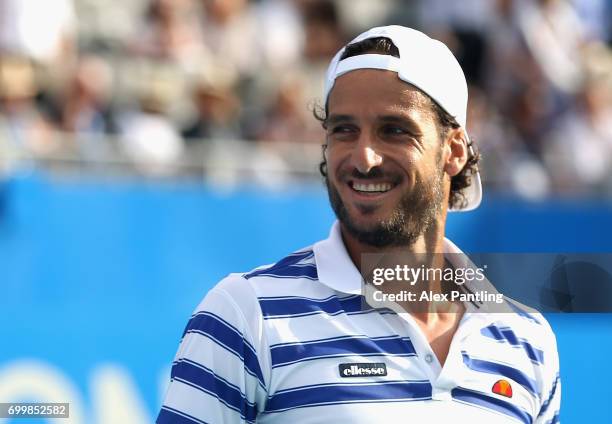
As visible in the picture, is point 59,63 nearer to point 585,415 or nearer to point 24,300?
point 24,300

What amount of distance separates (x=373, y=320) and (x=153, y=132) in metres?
4.51

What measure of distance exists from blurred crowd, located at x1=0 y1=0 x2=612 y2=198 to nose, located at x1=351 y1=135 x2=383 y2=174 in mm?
3277

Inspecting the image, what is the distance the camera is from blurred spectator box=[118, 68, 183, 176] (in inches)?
257

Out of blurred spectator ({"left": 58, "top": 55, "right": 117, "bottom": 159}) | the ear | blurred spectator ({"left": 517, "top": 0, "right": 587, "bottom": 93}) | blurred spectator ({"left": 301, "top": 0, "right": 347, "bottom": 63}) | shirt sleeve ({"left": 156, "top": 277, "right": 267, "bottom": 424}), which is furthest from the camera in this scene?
blurred spectator ({"left": 517, "top": 0, "right": 587, "bottom": 93})

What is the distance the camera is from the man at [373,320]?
2475mm

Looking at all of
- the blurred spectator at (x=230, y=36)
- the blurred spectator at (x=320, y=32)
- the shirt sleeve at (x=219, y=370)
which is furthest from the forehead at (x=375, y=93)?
the blurred spectator at (x=320, y=32)

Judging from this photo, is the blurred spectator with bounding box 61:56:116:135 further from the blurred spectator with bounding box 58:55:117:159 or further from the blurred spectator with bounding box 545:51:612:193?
the blurred spectator with bounding box 545:51:612:193

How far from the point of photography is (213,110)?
7254 millimetres

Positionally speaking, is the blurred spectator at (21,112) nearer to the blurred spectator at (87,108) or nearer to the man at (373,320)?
the blurred spectator at (87,108)

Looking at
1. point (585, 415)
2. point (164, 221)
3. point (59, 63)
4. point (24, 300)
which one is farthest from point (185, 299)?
point (585, 415)

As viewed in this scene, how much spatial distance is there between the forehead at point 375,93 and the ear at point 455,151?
0.59 feet

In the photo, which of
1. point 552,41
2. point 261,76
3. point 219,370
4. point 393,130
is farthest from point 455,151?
point 552,41

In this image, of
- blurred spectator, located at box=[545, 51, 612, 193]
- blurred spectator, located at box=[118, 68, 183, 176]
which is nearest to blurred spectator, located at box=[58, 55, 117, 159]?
blurred spectator, located at box=[118, 68, 183, 176]

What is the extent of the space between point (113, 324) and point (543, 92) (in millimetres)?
4523
